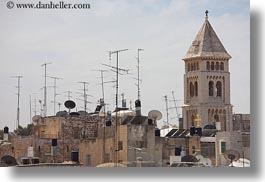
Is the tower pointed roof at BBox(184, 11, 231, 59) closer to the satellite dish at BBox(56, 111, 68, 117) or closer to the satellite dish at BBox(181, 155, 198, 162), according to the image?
the satellite dish at BBox(181, 155, 198, 162)

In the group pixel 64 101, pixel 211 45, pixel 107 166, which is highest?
pixel 211 45

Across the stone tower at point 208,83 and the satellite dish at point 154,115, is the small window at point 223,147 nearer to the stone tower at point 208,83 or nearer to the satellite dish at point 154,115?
the stone tower at point 208,83

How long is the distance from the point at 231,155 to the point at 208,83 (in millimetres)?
566

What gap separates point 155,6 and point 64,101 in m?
0.95

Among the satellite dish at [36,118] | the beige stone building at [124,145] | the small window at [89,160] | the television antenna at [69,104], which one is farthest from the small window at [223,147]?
the satellite dish at [36,118]

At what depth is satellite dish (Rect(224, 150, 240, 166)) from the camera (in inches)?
268

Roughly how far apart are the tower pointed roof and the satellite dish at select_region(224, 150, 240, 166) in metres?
0.70

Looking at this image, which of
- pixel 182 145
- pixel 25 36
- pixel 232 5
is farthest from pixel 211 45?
pixel 25 36

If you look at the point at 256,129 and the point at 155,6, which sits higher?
the point at 155,6

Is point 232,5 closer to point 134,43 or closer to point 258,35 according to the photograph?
point 258,35

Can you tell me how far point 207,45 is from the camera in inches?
271

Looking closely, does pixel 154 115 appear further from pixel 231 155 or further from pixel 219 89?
pixel 231 155

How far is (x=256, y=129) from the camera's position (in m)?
6.78

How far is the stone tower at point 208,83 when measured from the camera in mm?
6871
